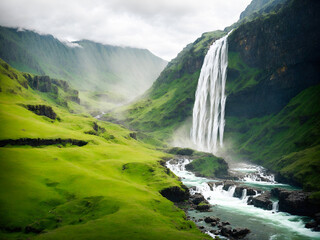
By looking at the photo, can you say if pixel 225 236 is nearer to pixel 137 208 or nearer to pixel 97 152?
pixel 137 208

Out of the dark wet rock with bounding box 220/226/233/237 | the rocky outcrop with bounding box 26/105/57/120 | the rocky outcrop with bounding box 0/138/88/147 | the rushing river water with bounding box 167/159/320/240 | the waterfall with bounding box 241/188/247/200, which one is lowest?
the dark wet rock with bounding box 220/226/233/237

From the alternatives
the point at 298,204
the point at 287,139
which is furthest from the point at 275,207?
the point at 287,139

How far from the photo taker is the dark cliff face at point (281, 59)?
150 metres

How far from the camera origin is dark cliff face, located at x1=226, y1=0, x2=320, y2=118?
150038 millimetres

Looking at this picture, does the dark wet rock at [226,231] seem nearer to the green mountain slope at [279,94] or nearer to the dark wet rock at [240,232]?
the dark wet rock at [240,232]

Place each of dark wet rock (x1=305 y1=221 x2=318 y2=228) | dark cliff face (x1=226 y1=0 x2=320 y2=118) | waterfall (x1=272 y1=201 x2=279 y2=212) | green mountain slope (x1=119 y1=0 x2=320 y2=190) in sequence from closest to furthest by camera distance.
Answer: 1. dark wet rock (x1=305 y1=221 x2=318 y2=228)
2. waterfall (x1=272 y1=201 x2=279 y2=212)
3. green mountain slope (x1=119 y1=0 x2=320 y2=190)
4. dark cliff face (x1=226 y1=0 x2=320 y2=118)

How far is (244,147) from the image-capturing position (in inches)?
6289

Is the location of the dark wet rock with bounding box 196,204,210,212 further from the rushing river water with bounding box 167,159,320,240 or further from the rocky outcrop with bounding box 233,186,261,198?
the rocky outcrop with bounding box 233,186,261,198

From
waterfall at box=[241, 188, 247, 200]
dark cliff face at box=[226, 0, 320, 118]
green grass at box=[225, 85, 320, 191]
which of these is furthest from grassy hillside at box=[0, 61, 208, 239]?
dark cliff face at box=[226, 0, 320, 118]

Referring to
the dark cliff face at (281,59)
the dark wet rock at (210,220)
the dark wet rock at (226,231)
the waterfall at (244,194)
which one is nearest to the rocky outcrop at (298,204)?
the waterfall at (244,194)

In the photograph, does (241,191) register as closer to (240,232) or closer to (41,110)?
(240,232)

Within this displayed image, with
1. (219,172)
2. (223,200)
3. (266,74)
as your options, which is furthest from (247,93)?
(223,200)

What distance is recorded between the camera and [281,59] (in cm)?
16838

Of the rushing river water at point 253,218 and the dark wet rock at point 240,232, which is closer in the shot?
the dark wet rock at point 240,232
